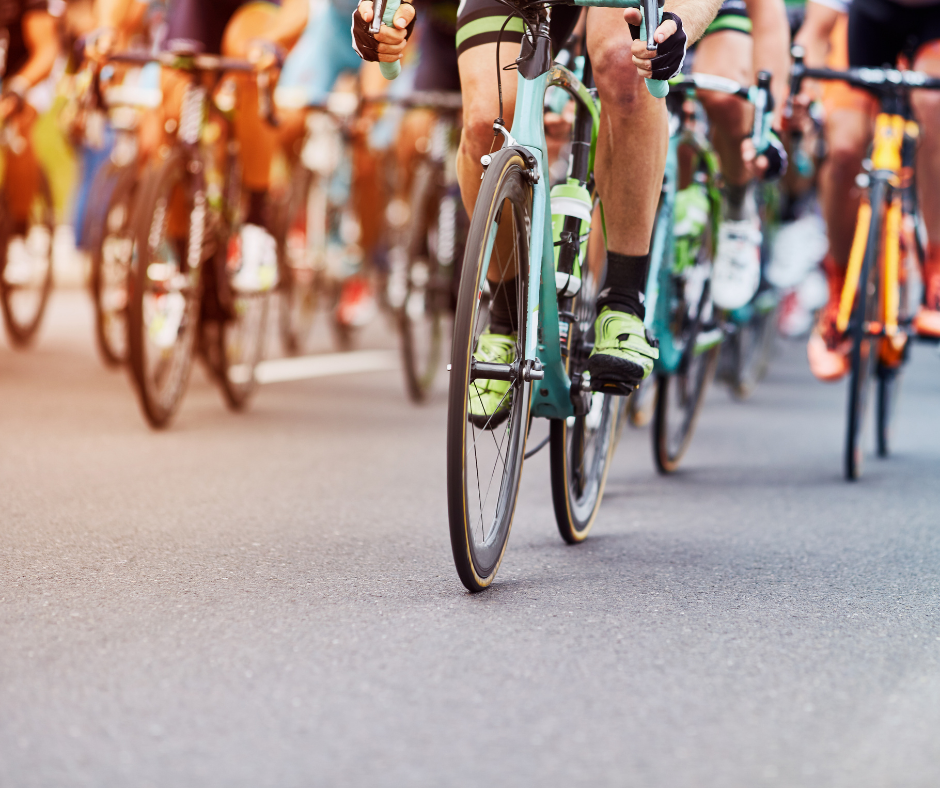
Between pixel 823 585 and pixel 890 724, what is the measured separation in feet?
3.16

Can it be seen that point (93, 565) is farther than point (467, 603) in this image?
Yes

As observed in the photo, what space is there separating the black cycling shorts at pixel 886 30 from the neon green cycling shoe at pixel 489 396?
3.14 m

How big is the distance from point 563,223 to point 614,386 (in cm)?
43

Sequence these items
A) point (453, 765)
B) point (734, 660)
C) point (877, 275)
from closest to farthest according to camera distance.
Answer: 1. point (453, 765)
2. point (734, 660)
3. point (877, 275)

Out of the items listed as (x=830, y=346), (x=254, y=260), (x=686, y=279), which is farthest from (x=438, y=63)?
(x=686, y=279)

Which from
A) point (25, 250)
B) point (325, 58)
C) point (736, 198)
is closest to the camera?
point (736, 198)

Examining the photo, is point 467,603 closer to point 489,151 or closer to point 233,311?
point 489,151

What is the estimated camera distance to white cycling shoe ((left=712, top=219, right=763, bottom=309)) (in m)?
4.76

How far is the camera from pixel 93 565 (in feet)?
9.82

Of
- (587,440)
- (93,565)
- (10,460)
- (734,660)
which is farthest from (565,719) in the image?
(10,460)

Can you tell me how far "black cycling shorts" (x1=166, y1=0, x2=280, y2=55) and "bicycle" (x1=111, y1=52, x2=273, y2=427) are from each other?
1.18 ft

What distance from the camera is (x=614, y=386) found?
314 centimetres

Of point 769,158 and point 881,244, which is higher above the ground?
point 769,158

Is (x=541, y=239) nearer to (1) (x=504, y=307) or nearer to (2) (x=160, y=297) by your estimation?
(1) (x=504, y=307)
